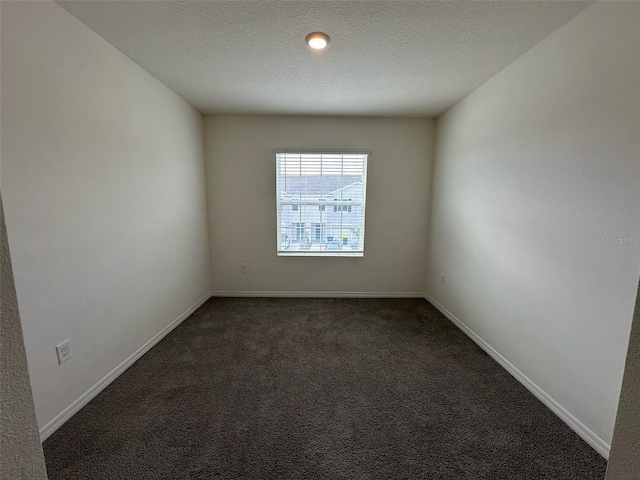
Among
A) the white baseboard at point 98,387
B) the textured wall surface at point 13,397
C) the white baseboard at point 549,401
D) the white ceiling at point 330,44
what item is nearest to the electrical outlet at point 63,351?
the white baseboard at point 98,387

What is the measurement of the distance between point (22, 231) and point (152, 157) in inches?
46.5

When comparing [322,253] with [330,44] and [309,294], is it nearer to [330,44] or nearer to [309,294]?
[309,294]

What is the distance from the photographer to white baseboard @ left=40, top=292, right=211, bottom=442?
144cm

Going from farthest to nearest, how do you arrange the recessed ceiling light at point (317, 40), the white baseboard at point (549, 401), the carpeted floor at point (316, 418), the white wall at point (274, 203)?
the white wall at point (274, 203)
the recessed ceiling light at point (317, 40)
the white baseboard at point (549, 401)
the carpeted floor at point (316, 418)

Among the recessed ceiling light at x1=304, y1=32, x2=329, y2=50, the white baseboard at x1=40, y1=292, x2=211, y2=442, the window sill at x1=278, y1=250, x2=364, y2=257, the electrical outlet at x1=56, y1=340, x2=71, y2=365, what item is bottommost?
the white baseboard at x1=40, y1=292, x2=211, y2=442

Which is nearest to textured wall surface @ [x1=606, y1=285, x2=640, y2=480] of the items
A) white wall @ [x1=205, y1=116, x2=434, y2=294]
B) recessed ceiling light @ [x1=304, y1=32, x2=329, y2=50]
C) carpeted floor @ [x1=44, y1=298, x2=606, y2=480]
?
carpeted floor @ [x1=44, y1=298, x2=606, y2=480]

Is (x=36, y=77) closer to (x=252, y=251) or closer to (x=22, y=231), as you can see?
(x=22, y=231)

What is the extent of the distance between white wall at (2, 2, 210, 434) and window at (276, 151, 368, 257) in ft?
4.50

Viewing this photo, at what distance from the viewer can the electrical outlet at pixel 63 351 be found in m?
1.50

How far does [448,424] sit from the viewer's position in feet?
4.98

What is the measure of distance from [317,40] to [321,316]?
2.52m

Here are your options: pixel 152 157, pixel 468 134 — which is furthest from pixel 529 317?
pixel 152 157

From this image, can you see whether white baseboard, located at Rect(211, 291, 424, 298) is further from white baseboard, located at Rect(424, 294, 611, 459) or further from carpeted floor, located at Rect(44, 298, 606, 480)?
white baseboard, located at Rect(424, 294, 611, 459)

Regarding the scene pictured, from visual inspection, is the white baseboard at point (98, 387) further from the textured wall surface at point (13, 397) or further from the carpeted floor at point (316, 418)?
the textured wall surface at point (13, 397)
